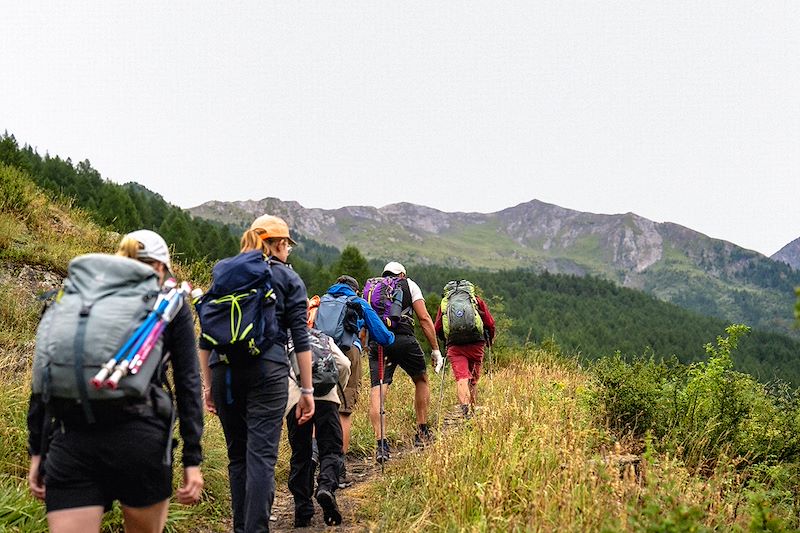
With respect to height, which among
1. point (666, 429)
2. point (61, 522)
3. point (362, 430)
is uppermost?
point (61, 522)

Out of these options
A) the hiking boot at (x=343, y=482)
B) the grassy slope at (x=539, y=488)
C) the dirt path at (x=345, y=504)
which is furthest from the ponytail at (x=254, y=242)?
the hiking boot at (x=343, y=482)

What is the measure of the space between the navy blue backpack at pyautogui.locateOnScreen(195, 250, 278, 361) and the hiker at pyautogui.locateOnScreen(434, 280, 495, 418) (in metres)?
4.61

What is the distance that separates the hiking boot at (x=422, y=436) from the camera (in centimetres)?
672

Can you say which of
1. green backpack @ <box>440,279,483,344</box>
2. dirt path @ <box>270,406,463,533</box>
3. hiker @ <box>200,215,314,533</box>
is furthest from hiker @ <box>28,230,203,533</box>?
green backpack @ <box>440,279,483,344</box>

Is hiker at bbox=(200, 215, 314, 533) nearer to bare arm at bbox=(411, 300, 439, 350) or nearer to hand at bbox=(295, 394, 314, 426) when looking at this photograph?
hand at bbox=(295, 394, 314, 426)

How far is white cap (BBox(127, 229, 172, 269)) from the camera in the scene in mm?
2502

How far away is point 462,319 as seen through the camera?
25.7 ft

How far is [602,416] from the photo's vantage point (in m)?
5.70

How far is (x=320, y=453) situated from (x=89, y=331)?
10.3ft

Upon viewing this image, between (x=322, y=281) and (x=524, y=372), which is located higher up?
(x=322, y=281)

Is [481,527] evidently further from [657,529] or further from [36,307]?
[36,307]

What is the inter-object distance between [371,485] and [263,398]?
2.08 m

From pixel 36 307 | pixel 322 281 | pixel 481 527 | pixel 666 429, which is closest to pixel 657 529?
pixel 481 527

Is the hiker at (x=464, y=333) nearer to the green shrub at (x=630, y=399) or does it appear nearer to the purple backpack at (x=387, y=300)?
the purple backpack at (x=387, y=300)
